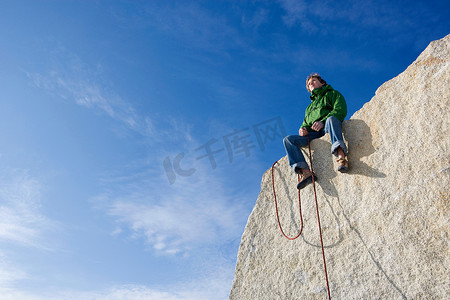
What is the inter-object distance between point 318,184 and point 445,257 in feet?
4.90

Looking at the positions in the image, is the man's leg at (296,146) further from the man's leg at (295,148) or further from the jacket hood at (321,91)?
the jacket hood at (321,91)

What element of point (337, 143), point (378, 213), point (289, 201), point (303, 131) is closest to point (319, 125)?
point (303, 131)

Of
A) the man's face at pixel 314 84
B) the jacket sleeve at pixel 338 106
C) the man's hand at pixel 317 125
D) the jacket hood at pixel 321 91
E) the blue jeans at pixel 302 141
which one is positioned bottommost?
the blue jeans at pixel 302 141

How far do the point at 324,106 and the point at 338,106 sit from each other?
0.69 ft

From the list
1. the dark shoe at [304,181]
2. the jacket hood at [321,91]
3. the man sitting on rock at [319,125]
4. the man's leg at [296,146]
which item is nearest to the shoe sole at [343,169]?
the man sitting on rock at [319,125]

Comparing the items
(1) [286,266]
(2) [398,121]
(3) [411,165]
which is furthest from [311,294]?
(2) [398,121]

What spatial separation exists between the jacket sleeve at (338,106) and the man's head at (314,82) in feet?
1.10

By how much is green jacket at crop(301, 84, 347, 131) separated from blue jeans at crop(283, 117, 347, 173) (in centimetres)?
15

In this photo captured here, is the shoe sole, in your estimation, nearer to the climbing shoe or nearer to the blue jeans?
the climbing shoe

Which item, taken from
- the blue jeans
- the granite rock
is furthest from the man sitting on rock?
the granite rock

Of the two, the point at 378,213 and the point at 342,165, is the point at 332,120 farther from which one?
the point at 378,213

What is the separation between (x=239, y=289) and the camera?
14.3 ft

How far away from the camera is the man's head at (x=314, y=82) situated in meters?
4.75

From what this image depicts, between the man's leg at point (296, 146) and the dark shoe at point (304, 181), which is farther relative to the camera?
the man's leg at point (296, 146)
